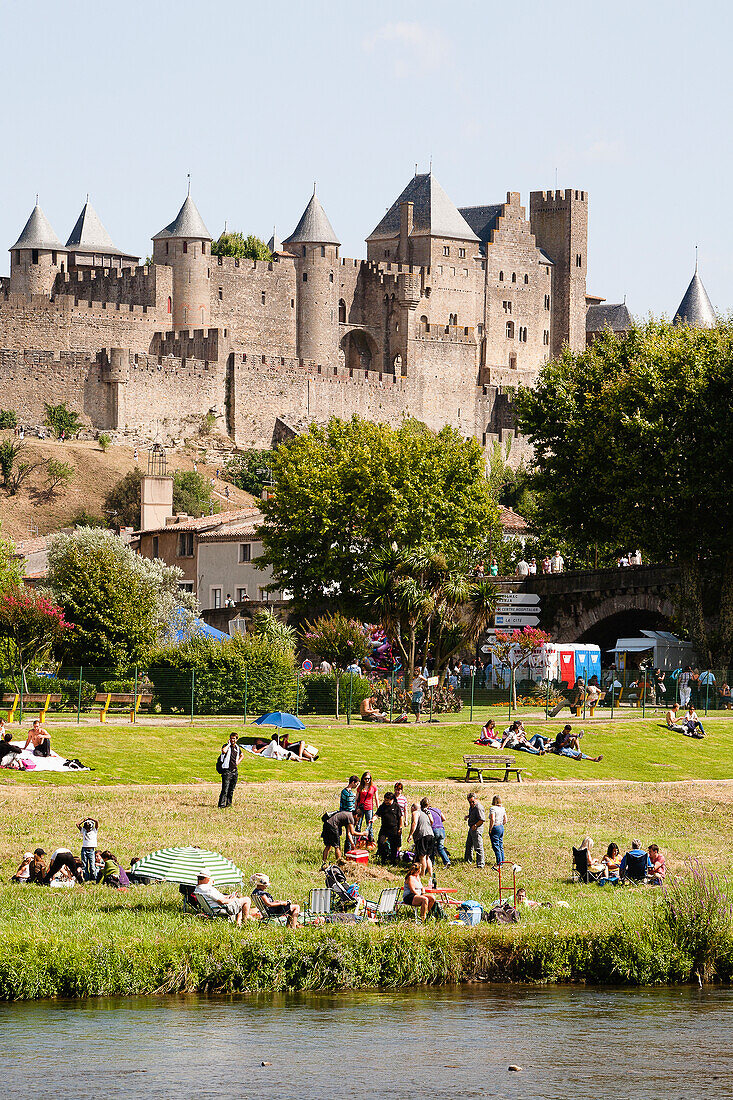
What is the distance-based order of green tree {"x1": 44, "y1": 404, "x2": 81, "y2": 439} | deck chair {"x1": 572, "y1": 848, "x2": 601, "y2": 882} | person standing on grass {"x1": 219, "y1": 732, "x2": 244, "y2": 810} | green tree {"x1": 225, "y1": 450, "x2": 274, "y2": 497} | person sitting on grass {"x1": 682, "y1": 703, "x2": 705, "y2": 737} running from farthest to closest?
1. green tree {"x1": 225, "y1": 450, "x2": 274, "y2": 497}
2. green tree {"x1": 44, "y1": 404, "x2": 81, "y2": 439}
3. person sitting on grass {"x1": 682, "y1": 703, "x2": 705, "y2": 737}
4. person standing on grass {"x1": 219, "y1": 732, "x2": 244, "y2": 810}
5. deck chair {"x1": 572, "y1": 848, "x2": 601, "y2": 882}

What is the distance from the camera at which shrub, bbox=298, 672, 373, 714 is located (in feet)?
134

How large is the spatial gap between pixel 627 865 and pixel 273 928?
21.0 feet

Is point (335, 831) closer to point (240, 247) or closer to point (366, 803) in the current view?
point (366, 803)

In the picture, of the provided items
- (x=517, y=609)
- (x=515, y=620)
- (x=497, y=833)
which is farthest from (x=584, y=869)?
(x=517, y=609)

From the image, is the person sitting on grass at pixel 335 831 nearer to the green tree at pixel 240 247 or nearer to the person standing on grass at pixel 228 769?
the person standing on grass at pixel 228 769

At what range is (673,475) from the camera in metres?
51.7

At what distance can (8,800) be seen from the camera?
95.9ft

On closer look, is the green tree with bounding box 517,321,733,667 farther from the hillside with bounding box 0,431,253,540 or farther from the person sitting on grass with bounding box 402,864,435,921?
the hillside with bounding box 0,431,253,540

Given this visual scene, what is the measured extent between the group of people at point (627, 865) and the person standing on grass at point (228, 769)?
628cm

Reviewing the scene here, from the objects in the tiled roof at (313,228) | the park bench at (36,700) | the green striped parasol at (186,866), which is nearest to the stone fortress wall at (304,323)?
the tiled roof at (313,228)

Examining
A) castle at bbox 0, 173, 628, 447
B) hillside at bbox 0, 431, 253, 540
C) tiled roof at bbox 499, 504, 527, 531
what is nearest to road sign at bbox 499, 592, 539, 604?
tiled roof at bbox 499, 504, 527, 531

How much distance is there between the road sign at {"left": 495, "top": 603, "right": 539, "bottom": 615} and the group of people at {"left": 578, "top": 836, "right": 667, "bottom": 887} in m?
32.0

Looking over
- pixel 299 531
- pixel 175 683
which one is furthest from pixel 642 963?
pixel 299 531

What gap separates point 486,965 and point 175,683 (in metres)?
19.5
